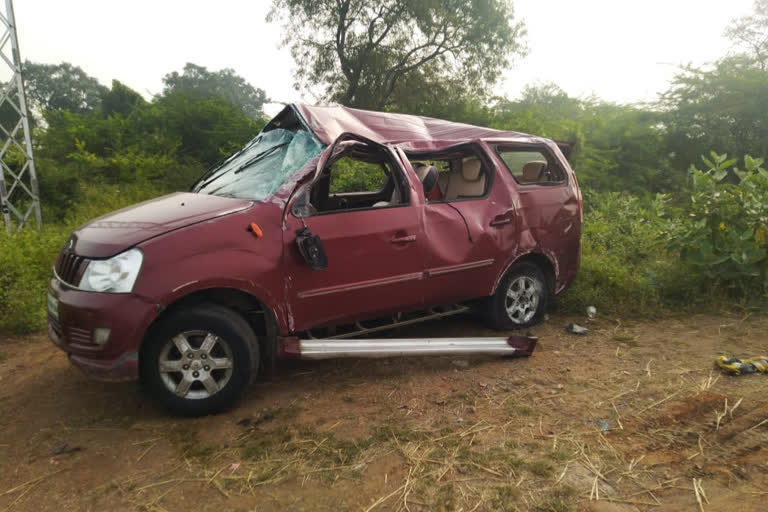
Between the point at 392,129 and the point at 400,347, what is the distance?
177cm

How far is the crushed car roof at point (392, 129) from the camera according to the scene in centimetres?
383

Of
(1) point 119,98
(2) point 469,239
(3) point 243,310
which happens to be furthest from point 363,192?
(1) point 119,98

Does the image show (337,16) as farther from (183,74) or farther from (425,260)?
(183,74)

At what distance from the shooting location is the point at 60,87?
50.3 meters

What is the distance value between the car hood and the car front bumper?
273 millimetres

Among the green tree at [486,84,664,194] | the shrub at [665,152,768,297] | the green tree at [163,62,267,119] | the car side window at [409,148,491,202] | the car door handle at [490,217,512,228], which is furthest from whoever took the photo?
the green tree at [163,62,267,119]

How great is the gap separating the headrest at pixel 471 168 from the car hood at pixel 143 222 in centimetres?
235

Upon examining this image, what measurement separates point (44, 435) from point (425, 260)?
2723 millimetres

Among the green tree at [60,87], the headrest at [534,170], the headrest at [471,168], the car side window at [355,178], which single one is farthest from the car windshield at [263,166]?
the green tree at [60,87]

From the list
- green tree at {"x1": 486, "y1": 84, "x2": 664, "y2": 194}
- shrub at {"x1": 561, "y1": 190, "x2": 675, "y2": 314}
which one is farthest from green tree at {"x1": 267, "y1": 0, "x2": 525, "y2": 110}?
shrub at {"x1": 561, "y1": 190, "x2": 675, "y2": 314}

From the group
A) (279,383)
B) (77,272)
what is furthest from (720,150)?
(77,272)

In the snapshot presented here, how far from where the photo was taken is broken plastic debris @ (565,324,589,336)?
476cm

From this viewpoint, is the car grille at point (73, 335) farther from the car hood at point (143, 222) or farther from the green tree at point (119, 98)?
the green tree at point (119, 98)

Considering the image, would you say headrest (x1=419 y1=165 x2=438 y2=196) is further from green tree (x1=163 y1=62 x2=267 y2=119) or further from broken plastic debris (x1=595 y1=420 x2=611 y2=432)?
green tree (x1=163 y1=62 x2=267 y2=119)
